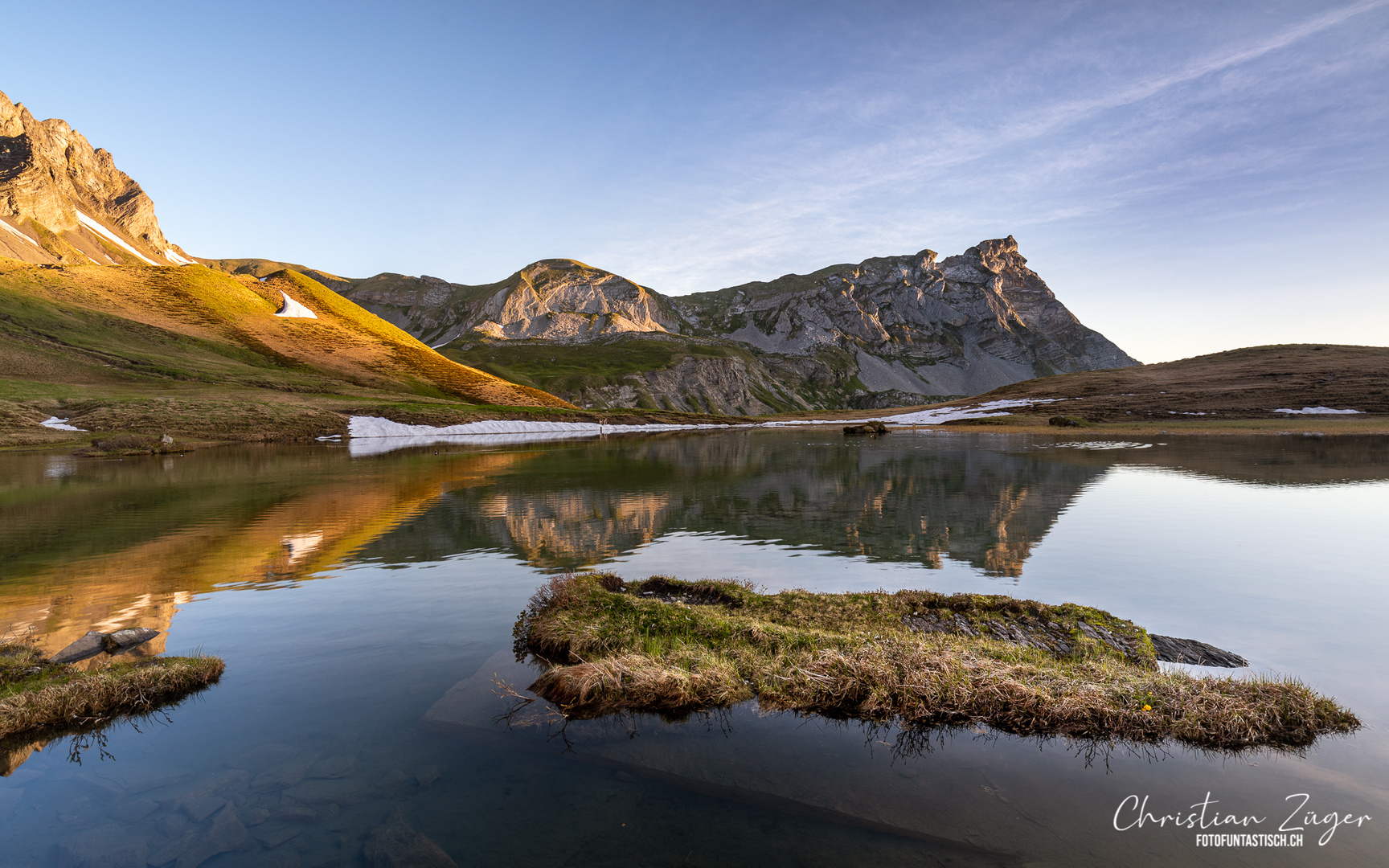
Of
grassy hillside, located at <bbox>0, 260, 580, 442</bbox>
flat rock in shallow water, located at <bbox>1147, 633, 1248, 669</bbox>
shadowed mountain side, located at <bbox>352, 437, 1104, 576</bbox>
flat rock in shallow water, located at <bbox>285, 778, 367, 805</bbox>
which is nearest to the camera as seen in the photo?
flat rock in shallow water, located at <bbox>285, 778, 367, 805</bbox>

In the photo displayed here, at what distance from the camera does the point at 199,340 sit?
14412 centimetres

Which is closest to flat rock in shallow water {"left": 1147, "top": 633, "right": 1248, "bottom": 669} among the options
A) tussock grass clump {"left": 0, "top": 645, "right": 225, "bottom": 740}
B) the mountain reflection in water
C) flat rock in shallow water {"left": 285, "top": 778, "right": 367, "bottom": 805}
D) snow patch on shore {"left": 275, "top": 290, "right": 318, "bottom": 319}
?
the mountain reflection in water

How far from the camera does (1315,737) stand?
8.70 metres

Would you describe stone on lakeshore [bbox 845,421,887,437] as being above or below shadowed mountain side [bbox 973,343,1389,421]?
below

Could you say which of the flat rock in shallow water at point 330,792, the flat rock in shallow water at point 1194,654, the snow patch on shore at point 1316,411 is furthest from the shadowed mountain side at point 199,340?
the snow patch on shore at point 1316,411

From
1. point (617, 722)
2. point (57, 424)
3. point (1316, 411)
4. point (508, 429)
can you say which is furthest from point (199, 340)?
point (1316, 411)

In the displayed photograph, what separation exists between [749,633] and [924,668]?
3336 mm

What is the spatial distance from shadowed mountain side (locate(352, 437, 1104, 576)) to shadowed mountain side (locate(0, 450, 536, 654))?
348 cm

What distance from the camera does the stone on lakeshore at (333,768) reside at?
8.44 meters

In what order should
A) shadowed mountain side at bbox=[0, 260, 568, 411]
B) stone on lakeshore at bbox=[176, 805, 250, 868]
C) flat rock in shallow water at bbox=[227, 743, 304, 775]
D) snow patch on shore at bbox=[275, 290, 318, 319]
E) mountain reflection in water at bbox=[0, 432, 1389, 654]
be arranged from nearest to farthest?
1. stone on lakeshore at bbox=[176, 805, 250, 868]
2. flat rock in shallow water at bbox=[227, 743, 304, 775]
3. mountain reflection in water at bbox=[0, 432, 1389, 654]
4. shadowed mountain side at bbox=[0, 260, 568, 411]
5. snow patch on shore at bbox=[275, 290, 318, 319]

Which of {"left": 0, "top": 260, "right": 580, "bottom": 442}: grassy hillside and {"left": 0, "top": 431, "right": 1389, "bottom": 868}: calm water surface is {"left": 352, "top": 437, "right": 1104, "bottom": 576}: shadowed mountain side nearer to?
{"left": 0, "top": 431, "right": 1389, "bottom": 868}: calm water surface

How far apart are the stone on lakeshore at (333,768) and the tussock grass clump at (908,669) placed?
297cm

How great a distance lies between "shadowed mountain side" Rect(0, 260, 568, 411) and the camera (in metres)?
113

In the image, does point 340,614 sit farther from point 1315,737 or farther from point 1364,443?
point 1364,443
